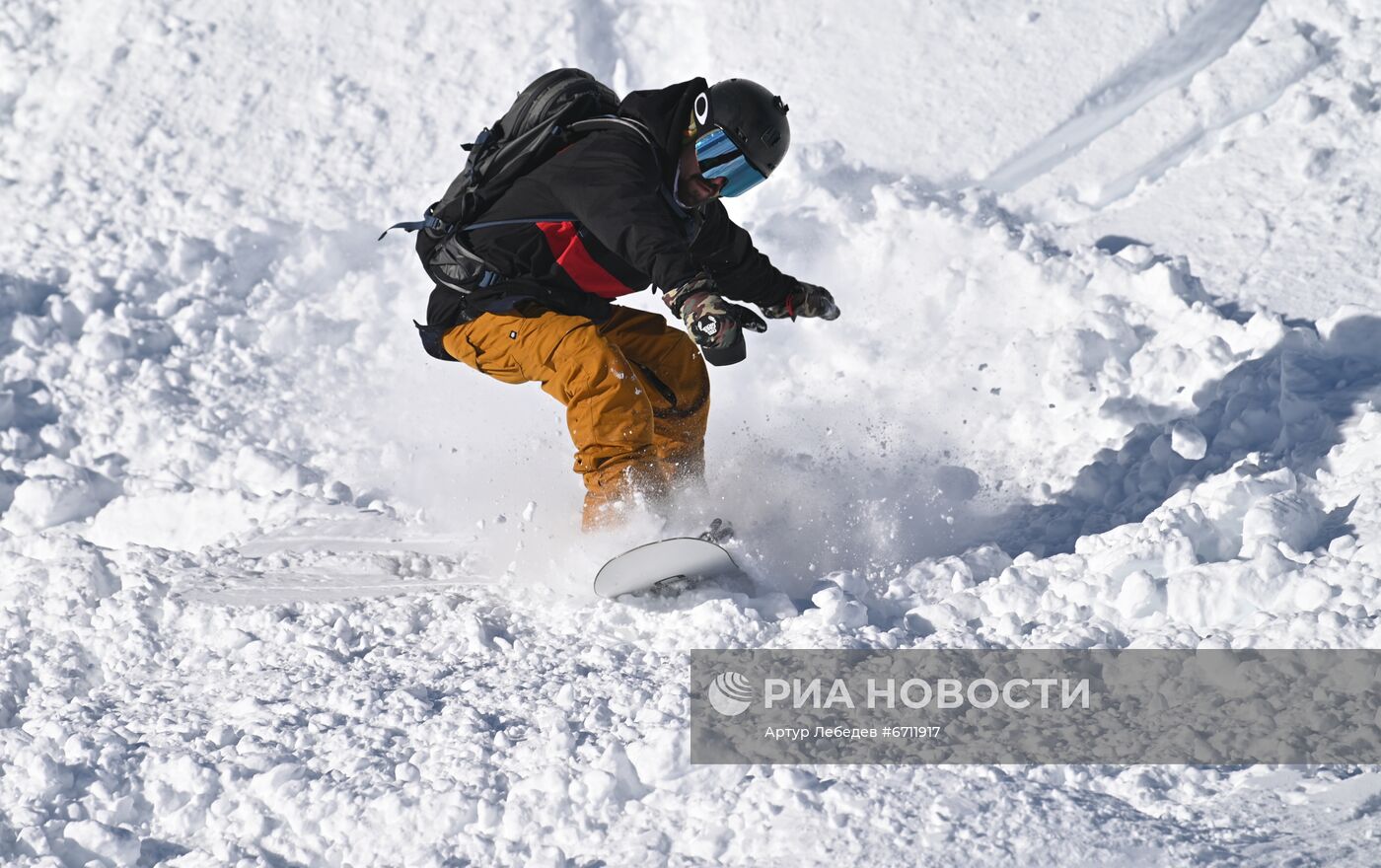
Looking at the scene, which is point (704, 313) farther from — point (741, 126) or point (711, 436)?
point (711, 436)

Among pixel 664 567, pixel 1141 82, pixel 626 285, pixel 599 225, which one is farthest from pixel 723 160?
pixel 1141 82

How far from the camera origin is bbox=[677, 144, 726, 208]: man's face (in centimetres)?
414

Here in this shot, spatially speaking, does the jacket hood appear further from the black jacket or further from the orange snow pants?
the orange snow pants

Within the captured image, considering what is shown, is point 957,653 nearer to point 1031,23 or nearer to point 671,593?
point 671,593

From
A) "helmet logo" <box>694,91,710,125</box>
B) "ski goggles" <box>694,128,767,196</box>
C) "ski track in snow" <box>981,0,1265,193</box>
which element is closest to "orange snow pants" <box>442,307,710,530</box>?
"ski goggles" <box>694,128,767,196</box>

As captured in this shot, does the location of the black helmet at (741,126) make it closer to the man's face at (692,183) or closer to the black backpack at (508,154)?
the man's face at (692,183)

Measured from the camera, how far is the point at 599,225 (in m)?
3.94

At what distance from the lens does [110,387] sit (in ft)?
20.9

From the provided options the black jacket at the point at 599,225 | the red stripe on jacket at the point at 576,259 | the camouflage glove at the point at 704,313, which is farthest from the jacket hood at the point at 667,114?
the camouflage glove at the point at 704,313

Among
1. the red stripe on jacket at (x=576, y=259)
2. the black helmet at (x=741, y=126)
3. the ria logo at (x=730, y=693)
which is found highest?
the black helmet at (x=741, y=126)

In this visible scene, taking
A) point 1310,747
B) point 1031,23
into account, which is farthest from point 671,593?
point 1031,23

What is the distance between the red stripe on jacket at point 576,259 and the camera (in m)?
4.32

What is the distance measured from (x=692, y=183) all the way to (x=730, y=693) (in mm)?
1664

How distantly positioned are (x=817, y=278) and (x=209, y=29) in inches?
170
